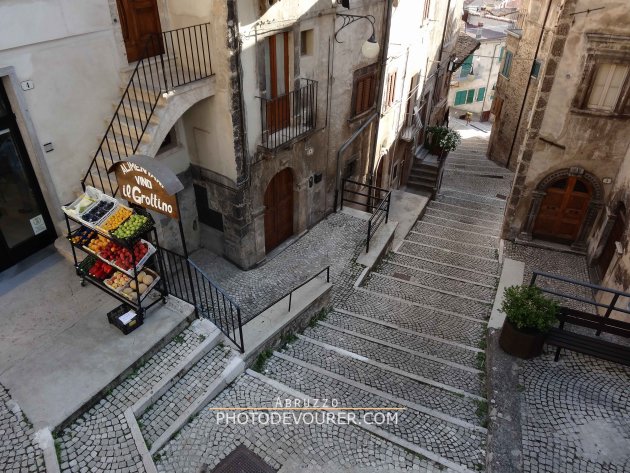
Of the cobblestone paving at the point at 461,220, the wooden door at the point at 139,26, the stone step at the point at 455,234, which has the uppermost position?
the wooden door at the point at 139,26

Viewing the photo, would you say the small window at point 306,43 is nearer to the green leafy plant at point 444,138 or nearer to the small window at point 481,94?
the green leafy plant at point 444,138

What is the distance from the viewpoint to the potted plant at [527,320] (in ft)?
26.8

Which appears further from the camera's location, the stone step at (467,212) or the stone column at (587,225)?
the stone step at (467,212)

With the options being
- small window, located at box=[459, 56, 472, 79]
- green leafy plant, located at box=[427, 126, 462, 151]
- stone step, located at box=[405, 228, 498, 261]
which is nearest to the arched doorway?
stone step, located at box=[405, 228, 498, 261]

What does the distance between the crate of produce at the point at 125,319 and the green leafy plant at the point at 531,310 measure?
646 centimetres

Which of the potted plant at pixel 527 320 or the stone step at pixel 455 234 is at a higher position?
the potted plant at pixel 527 320

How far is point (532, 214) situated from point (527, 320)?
729 cm

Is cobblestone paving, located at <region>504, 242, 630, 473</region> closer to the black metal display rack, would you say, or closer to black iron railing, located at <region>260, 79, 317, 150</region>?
the black metal display rack

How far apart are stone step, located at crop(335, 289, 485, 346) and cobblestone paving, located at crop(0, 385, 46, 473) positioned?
6261mm

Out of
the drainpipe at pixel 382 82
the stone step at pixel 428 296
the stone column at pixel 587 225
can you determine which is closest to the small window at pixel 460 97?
the drainpipe at pixel 382 82

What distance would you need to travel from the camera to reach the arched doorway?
12.7 metres

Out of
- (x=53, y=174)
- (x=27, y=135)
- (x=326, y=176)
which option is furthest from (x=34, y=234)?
(x=326, y=176)

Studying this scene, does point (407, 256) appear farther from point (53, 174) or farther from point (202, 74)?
point (53, 174)

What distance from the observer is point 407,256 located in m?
14.4
